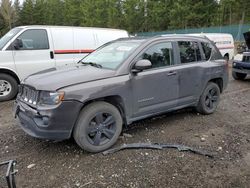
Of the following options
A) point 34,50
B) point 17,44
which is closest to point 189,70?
point 34,50

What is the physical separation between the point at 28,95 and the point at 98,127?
3.73 feet

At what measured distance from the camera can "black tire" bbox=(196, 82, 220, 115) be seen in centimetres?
582

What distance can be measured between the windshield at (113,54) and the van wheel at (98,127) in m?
0.76

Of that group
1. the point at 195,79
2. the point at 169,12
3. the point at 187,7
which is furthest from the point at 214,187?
the point at 169,12

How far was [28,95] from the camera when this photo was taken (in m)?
4.13

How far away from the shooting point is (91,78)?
4.08 meters

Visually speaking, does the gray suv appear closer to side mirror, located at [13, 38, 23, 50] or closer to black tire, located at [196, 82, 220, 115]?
black tire, located at [196, 82, 220, 115]

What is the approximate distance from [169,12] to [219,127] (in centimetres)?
4354

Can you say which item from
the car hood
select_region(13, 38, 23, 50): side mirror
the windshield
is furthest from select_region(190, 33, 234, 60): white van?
the car hood

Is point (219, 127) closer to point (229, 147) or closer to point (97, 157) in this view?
point (229, 147)

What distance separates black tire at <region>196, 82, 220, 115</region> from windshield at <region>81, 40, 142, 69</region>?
1933 millimetres

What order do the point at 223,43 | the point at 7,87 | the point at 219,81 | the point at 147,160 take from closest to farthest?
the point at 147,160
the point at 219,81
the point at 7,87
the point at 223,43

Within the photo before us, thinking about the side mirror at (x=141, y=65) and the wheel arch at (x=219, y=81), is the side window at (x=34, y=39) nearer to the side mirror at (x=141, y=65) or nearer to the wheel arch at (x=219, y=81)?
the side mirror at (x=141, y=65)

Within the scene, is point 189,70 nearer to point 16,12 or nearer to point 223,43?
point 223,43
